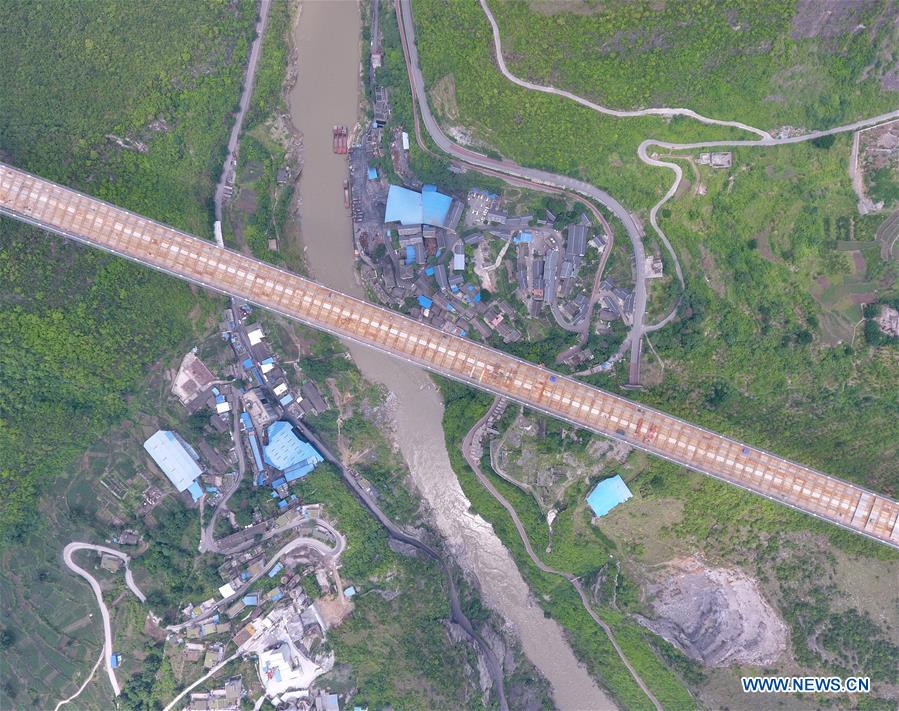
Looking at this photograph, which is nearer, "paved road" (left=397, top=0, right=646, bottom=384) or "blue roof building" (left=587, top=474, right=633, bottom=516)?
"blue roof building" (left=587, top=474, right=633, bottom=516)

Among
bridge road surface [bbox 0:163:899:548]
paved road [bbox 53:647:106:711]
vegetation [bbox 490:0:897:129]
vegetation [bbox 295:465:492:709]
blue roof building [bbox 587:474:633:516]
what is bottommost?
paved road [bbox 53:647:106:711]

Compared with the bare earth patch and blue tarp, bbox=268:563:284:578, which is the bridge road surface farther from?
blue tarp, bbox=268:563:284:578

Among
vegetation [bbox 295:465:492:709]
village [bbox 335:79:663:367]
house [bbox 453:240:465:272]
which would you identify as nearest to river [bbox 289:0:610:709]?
village [bbox 335:79:663:367]

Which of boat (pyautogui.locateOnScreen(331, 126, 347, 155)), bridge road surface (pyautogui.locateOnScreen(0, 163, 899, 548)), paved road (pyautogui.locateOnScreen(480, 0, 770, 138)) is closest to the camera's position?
bridge road surface (pyautogui.locateOnScreen(0, 163, 899, 548))

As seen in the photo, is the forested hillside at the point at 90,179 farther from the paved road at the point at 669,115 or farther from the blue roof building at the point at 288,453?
the paved road at the point at 669,115

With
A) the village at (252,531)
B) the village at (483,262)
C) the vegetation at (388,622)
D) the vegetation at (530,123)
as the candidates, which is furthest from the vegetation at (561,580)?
the vegetation at (530,123)

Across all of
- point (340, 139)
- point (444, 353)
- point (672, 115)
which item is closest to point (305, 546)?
point (444, 353)
